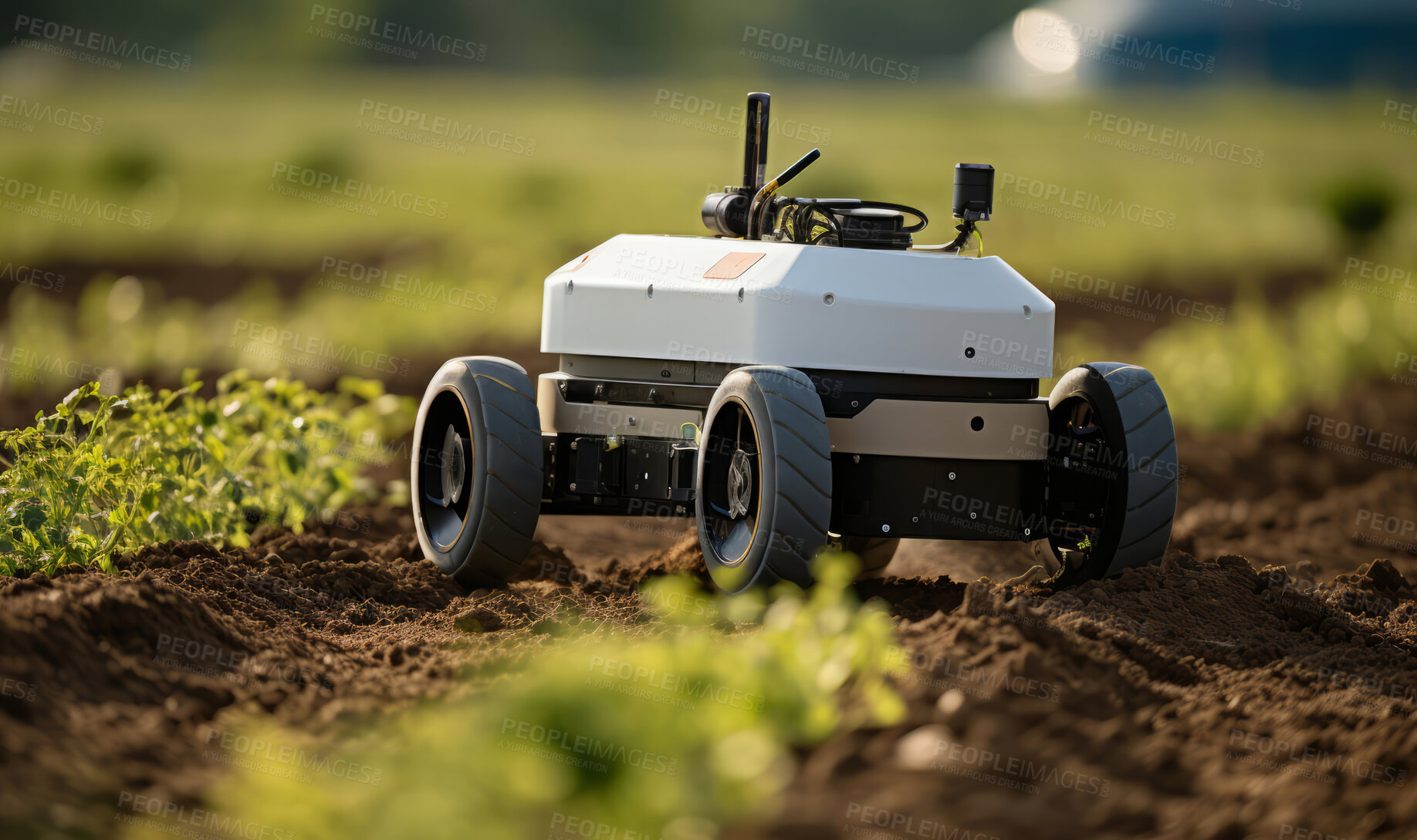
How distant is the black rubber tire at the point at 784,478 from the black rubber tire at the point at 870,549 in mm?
1863

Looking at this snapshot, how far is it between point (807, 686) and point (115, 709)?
1.80 metres

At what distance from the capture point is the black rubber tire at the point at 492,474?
5.88 m

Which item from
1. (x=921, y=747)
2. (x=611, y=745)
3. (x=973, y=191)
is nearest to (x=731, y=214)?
(x=973, y=191)

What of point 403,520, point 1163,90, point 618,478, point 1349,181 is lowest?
point 403,520

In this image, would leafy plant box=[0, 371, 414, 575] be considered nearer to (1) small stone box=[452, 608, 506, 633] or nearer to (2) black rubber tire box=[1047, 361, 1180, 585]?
(1) small stone box=[452, 608, 506, 633]

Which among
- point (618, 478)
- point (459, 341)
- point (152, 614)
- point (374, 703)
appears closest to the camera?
point (374, 703)

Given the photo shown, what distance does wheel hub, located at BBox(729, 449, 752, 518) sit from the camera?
206 inches

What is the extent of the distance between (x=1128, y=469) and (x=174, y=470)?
14.4 feet

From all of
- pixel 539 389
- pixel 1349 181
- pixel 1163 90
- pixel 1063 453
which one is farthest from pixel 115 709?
pixel 1163 90

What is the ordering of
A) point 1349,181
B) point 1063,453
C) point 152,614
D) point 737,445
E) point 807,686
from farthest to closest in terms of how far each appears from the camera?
1. point 1349,181
2. point 1063,453
3. point 737,445
4. point 152,614
5. point 807,686

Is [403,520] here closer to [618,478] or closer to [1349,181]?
[618,478]

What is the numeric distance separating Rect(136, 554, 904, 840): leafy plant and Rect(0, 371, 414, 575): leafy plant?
93.7 inches

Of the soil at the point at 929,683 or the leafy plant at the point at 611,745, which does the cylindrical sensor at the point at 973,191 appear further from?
the leafy plant at the point at 611,745

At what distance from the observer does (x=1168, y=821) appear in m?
3.18
